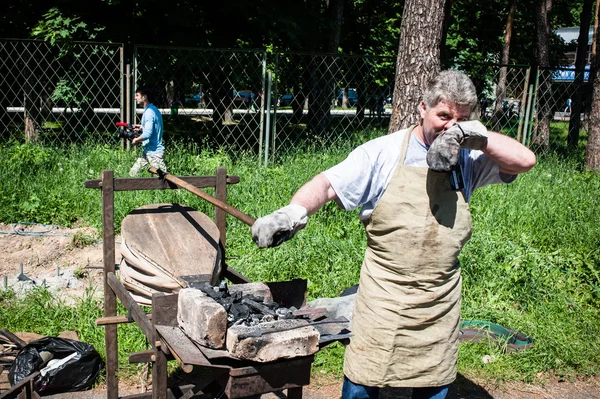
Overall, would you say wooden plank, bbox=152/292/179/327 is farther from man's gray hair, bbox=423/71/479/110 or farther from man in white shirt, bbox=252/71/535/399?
man's gray hair, bbox=423/71/479/110

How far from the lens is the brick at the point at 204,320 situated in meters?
2.38

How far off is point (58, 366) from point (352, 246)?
2.82 meters

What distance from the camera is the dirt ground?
4250mm

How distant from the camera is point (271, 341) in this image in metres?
2.35

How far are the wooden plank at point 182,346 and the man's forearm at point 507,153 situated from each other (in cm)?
143

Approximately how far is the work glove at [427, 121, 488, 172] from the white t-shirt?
0.78 ft

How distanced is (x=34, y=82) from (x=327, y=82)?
4.54 metres

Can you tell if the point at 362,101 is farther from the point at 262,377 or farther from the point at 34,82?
the point at 262,377

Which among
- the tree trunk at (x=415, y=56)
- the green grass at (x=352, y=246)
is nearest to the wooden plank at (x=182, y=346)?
the green grass at (x=352, y=246)

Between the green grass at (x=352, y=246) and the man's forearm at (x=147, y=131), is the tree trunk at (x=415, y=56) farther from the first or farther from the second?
the man's forearm at (x=147, y=131)

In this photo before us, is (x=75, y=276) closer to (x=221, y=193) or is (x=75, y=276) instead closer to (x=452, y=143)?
(x=221, y=193)

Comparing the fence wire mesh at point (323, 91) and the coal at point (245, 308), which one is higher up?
the fence wire mesh at point (323, 91)

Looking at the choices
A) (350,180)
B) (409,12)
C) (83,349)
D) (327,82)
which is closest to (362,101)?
(327,82)

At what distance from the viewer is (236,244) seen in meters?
6.00
